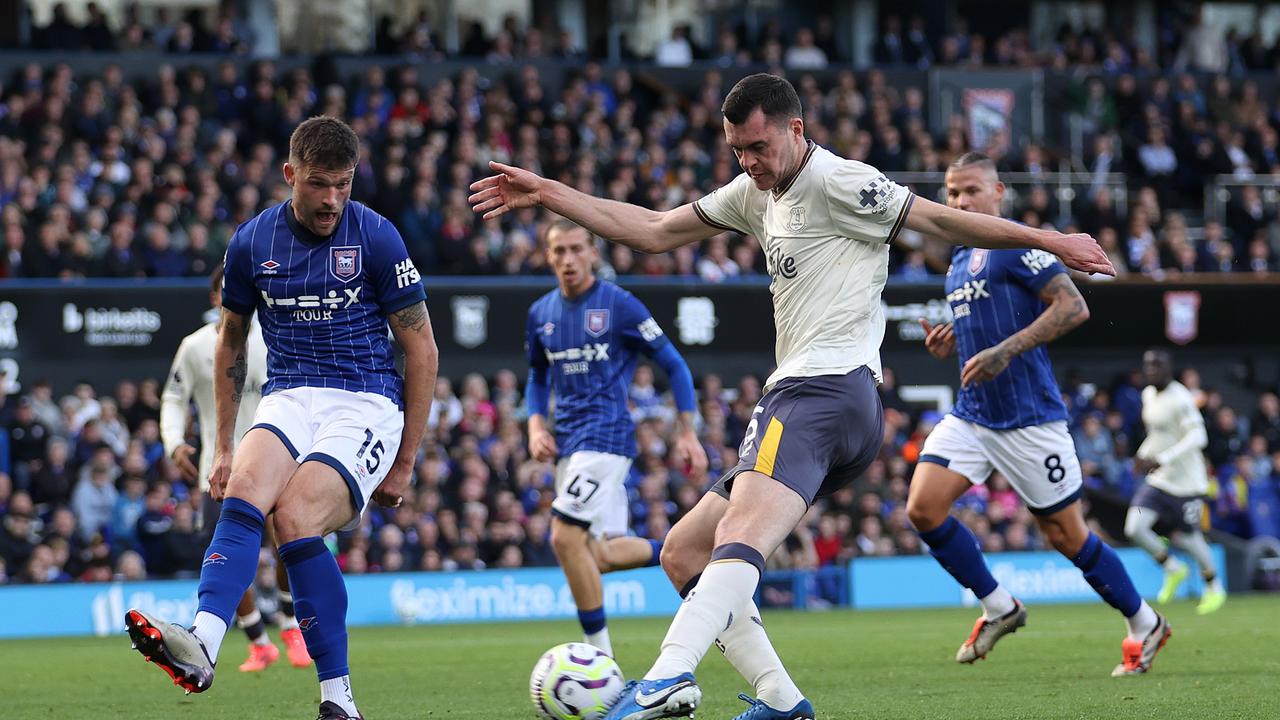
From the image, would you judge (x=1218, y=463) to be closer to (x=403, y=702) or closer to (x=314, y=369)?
(x=403, y=702)

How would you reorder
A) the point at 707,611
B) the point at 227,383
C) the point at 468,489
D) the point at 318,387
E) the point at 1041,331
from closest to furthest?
the point at 707,611 → the point at 318,387 → the point at 227,383 → the point at 1041,331 → the point at 468,489

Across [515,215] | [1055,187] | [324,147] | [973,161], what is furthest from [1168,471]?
[324,147]

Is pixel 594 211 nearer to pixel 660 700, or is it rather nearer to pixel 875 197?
pixel 875 197

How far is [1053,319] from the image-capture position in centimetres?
925

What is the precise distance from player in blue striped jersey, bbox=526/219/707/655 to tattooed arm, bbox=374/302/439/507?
3.55 metres

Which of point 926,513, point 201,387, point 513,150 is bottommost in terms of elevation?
point 926,513

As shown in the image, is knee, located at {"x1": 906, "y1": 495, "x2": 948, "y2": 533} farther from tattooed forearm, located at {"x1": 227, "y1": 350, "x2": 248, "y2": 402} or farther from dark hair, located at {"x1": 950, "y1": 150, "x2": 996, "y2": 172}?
tattooed forearm, located at {"x1": 227, "y1": 350, "x2": 248, "y2": 402}

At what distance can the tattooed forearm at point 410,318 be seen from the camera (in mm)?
7070

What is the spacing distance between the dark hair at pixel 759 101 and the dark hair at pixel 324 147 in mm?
1444

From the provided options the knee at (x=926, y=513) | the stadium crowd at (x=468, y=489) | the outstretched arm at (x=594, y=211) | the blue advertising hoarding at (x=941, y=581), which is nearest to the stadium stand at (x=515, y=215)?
the stadium crowd at (x=468, y=489)

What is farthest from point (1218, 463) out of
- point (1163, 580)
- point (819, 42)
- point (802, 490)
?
point (802, 490)

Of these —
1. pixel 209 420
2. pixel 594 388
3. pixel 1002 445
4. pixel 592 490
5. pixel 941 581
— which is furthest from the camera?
pixel 941 581

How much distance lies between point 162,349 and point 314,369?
1364 cm

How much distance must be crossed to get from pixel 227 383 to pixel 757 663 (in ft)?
8.16
